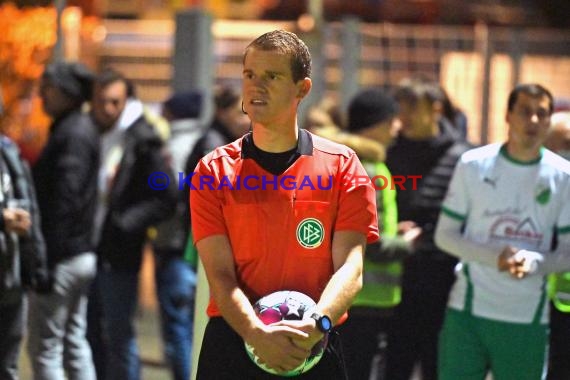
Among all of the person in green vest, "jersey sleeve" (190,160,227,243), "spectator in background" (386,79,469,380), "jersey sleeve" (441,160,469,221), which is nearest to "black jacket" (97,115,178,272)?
"spectator in background" (386,79,469,380)

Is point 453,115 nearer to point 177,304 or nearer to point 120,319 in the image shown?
point 177,304

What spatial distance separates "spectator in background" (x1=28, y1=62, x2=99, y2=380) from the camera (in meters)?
7.54

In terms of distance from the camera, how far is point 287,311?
14.8 feet

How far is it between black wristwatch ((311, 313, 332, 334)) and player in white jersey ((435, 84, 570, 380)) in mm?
2044

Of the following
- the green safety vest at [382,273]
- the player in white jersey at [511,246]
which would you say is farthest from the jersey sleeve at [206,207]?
the green safety vest at [382,273]

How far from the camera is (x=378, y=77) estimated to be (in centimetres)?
1359

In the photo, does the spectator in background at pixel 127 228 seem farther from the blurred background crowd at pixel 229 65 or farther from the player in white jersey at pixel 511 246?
the player in white jersey at pixel 511 246

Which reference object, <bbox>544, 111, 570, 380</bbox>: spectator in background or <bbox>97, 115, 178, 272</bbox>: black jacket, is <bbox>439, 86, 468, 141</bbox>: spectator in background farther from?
<bbox>97, 115, 178, 272</bbox>: black jacket

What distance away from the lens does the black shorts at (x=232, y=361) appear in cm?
463

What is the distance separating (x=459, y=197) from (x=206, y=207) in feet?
7.50

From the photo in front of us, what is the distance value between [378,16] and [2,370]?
1248 centimetres

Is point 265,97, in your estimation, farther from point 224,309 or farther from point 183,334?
point 183,334

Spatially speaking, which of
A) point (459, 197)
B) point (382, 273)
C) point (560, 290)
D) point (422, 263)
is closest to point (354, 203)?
point (459, 197)

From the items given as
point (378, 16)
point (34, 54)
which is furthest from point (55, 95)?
point (378, 16)
